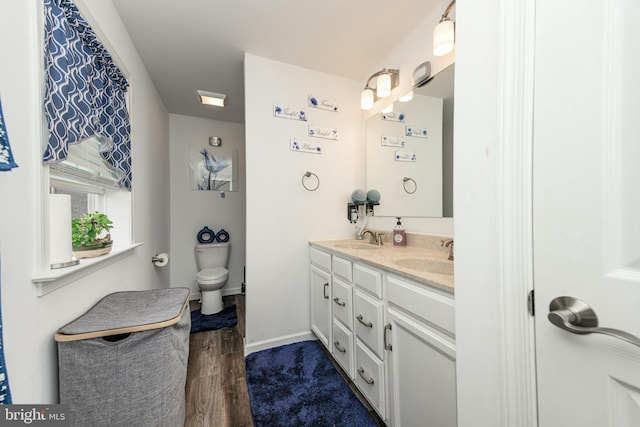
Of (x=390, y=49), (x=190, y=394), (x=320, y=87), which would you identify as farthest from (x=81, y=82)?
(x=390, y=49)

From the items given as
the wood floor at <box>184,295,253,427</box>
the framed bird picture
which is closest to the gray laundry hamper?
the wood floor at <box>184,295,253,427</box>

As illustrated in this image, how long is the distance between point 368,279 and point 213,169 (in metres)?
2.76

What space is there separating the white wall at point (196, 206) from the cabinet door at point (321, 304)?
1685 mm

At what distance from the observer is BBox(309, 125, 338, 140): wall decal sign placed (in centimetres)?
200

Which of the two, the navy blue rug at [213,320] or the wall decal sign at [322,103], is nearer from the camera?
the wall decal sign at [322,103]

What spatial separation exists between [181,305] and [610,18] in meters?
1.57

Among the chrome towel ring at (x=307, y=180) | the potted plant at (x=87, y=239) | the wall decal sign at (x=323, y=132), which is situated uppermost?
the wall decal sign at (x=323, y=132)

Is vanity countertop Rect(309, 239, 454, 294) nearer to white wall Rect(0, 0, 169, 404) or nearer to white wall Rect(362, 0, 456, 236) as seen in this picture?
white wall Rect(362, 0, 456, 236)

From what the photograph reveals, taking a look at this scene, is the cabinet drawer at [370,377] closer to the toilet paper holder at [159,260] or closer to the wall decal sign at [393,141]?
the wall decal sign at [393,141]

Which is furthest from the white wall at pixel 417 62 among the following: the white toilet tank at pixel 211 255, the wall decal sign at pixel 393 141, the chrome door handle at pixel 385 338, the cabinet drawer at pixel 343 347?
the white toilet tank at pixel 211 255

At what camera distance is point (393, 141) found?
1.88 m

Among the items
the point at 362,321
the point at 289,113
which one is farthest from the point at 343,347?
the point at 289,113

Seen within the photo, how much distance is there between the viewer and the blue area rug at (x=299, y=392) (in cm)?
119

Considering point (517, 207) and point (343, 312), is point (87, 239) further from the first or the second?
point (517, 207)
